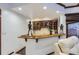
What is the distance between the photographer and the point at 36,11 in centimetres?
177

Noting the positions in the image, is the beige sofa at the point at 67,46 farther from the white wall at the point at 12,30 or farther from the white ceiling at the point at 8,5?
the white ceiling at the point at 8,5

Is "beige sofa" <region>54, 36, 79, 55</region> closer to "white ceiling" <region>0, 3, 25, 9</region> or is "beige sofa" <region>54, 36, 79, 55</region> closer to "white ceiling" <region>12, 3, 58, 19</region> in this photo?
"white ceiling" <region>12, 3, 58, 19</region>

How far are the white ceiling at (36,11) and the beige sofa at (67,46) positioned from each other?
1.26ft

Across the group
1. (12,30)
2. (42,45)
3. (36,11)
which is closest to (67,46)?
(42,45)

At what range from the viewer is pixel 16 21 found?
1761 mm

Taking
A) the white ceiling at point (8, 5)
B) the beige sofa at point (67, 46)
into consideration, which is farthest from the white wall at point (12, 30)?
the beige sofa at point (67, 46)

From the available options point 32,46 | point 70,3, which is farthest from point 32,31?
point 70,3

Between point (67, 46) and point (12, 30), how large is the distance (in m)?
0.82

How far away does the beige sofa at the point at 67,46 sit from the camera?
5.83 feet

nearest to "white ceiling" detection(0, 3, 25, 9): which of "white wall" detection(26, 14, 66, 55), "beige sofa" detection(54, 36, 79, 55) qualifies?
"white wall" detection(26, 14, 66, 55)
